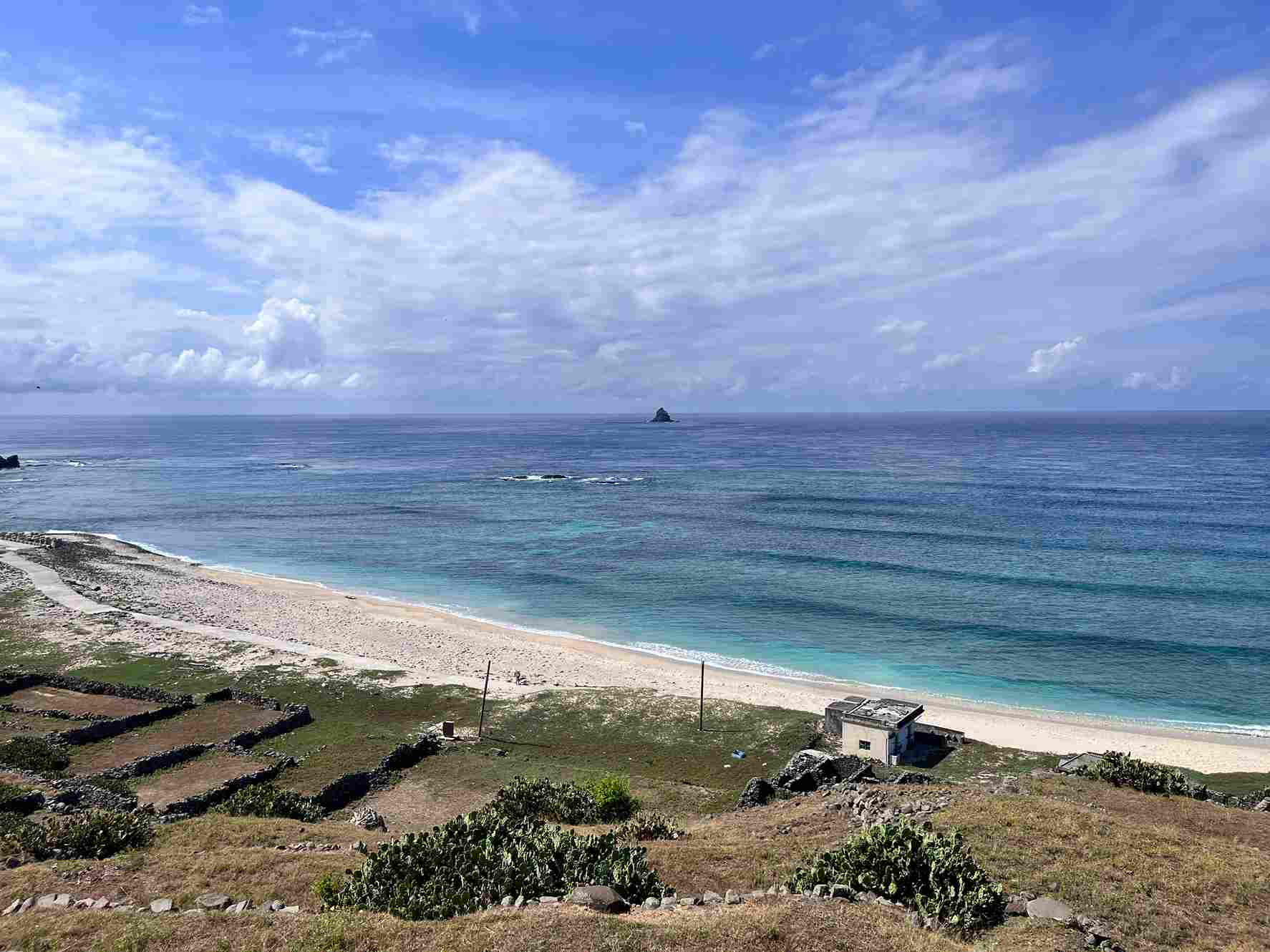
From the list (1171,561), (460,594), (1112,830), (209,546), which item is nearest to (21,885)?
(1112,830)

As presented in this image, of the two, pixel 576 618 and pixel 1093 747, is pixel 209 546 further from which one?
pixel 1093 747

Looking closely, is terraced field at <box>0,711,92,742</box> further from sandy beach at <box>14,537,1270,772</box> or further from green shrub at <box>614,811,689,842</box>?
green shrub at <box>614,811,689,842</box>

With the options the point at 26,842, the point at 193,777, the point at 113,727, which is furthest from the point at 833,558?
the point at 26,842

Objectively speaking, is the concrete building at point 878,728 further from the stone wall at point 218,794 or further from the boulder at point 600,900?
the stone wall at point 218,794

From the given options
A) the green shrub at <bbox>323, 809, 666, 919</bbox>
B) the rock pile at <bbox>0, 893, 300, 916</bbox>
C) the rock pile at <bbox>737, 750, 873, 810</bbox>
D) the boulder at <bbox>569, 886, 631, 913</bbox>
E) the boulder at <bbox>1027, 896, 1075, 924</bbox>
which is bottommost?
the rock pile at <bbox>737, 750, 873, 810</bbox>

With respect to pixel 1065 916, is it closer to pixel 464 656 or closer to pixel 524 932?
pixel 524 932

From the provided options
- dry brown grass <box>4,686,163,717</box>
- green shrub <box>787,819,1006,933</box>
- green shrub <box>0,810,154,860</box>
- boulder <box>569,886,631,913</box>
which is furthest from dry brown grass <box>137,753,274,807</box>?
green shrub <box>787,819,1006,933</box>

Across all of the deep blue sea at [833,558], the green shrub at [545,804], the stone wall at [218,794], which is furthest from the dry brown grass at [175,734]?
the deep blue sea at [833,558]

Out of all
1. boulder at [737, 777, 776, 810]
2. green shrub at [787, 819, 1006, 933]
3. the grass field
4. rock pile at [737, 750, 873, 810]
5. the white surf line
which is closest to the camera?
the grass field
